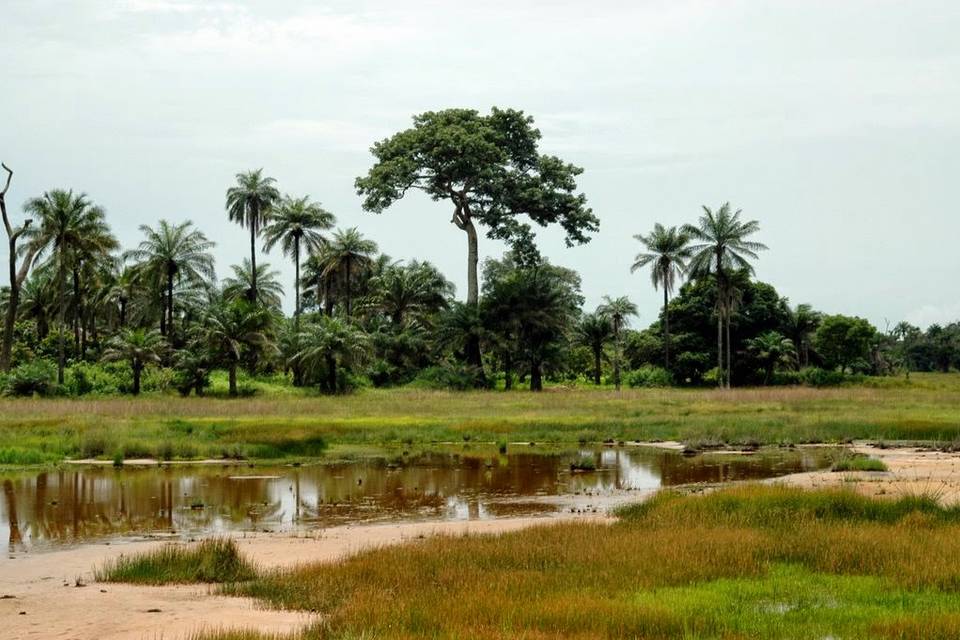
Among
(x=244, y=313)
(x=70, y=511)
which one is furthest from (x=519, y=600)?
(x=244, y=313)

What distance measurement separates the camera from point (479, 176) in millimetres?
70938

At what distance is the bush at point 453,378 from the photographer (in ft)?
225

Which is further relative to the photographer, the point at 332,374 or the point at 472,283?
the point at 472,283

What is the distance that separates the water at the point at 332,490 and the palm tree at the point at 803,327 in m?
65.2

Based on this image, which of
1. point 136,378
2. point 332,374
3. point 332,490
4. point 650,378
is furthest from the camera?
point 650,378

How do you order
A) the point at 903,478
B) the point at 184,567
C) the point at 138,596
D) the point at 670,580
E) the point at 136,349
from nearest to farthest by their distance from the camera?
the point at 670,580
the point at 138,596
the point at 184,567
the point at 903,478
the point at 136,349

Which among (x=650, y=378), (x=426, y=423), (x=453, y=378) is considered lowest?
(x=426, y=423)

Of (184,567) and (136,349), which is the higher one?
(136,349)

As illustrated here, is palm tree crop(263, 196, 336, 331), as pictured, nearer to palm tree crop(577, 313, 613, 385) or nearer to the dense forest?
the dense forest

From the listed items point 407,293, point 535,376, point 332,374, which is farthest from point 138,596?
point 407,293

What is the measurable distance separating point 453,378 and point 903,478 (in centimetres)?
4604

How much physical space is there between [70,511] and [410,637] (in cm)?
1536

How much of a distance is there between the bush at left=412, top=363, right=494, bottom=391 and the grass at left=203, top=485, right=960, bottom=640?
165ft

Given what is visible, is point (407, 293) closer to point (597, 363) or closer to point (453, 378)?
point (453, 378)
